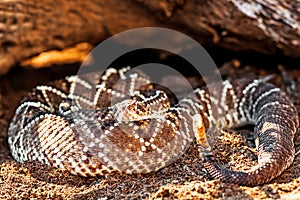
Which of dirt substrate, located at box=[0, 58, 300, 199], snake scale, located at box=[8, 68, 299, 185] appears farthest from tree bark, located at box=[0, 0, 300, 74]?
dirt substrate, located at box=[0, 58, 300, 199]

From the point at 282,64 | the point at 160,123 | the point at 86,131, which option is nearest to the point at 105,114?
the point at 86,131

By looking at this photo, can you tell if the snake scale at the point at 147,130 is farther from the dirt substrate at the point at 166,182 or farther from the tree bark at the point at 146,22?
the tree bark at the point at 146,22

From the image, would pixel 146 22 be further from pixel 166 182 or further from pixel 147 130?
pixel 166 182

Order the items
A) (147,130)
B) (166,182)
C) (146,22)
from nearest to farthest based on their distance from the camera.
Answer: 1. (166,182)
2. (147,130)
3. (146,22)

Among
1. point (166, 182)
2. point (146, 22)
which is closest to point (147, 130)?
point (166, 182)

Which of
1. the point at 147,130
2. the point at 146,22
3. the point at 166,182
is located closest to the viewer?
the point at 166,182

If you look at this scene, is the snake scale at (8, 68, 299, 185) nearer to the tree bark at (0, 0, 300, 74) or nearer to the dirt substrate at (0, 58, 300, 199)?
the dirt substrate at (0, 58, 300, 199)
